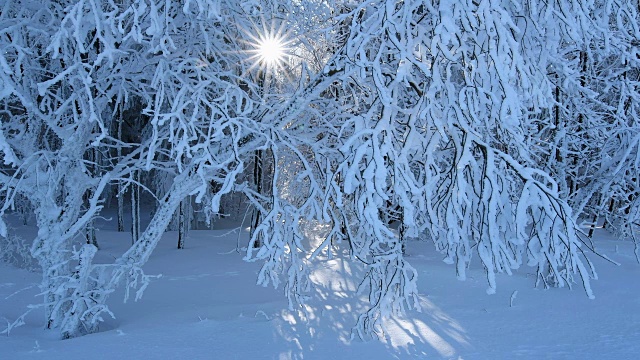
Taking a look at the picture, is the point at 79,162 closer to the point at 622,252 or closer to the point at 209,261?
the point at 209,261

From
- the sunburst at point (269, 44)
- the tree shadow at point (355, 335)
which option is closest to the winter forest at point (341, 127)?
the sunburst at point (269, 44)

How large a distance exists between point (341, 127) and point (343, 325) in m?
3.03

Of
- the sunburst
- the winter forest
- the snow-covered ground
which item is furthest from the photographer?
the sunburst

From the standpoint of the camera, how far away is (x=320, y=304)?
23.0ft

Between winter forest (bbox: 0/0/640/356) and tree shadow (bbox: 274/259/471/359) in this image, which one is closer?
winter forest (bbox: 0/0/640/356)

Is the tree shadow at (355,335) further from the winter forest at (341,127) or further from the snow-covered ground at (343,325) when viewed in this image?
the winter forest at (341,127)

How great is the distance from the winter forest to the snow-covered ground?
35cm

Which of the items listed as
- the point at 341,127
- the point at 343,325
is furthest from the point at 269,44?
the point at 343,325

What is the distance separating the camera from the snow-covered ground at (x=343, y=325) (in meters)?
4.81

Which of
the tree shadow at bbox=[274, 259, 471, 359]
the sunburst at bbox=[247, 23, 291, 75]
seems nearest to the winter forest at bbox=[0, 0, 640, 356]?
the sunburst at bbox=[247, 23, 291, 75]

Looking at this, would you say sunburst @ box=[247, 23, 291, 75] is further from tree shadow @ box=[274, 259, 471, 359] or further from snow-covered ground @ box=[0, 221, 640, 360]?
tree shadow @ box=[274, 259, 471, 359]

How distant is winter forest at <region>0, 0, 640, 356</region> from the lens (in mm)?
3227

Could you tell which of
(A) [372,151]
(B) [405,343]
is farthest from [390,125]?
(B) [405,343]

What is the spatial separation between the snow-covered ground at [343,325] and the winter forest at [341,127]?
0.35 m
